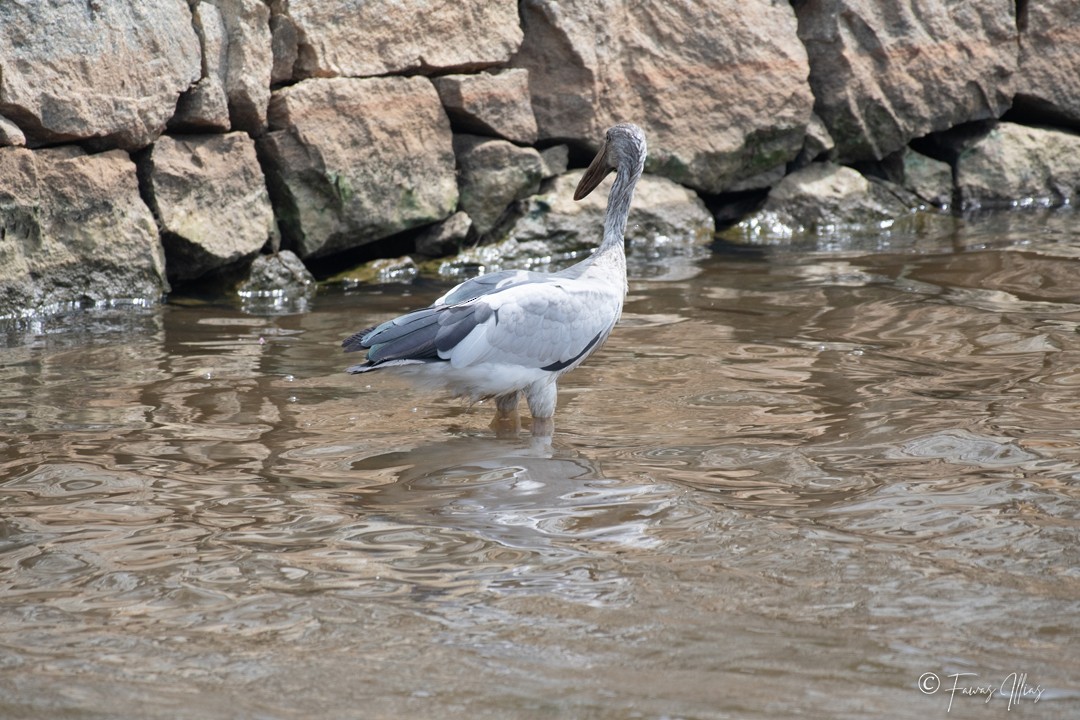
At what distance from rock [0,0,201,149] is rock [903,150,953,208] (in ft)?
20.2

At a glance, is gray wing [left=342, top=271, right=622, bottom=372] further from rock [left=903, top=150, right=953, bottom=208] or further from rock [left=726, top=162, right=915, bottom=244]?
rock [left=903, top=150, right=953, bottom=208]

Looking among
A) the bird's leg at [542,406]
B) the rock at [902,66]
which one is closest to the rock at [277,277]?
the bird's leg at [542,406]

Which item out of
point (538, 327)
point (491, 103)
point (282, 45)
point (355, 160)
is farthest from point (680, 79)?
point (538, 327)

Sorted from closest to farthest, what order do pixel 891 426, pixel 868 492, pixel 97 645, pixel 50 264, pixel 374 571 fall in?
pixel 97 645 < pixel 374 571 < pixel 868 492 < pixel 891 426 < pixel 50 264

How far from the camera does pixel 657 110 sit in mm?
9297

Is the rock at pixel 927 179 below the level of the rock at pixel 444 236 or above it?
above

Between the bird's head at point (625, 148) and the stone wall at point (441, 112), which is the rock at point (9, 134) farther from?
the bird's head at point (625, 148)

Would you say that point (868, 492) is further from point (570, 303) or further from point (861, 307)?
point (861, 307)

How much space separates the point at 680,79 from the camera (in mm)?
9320

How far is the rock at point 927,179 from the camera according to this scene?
10641 millimetres

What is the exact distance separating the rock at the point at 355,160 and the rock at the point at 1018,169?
15.8ft

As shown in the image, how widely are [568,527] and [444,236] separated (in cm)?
485

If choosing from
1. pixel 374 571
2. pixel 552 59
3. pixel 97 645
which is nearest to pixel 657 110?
→ pixel 552 59

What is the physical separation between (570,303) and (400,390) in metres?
1.07
